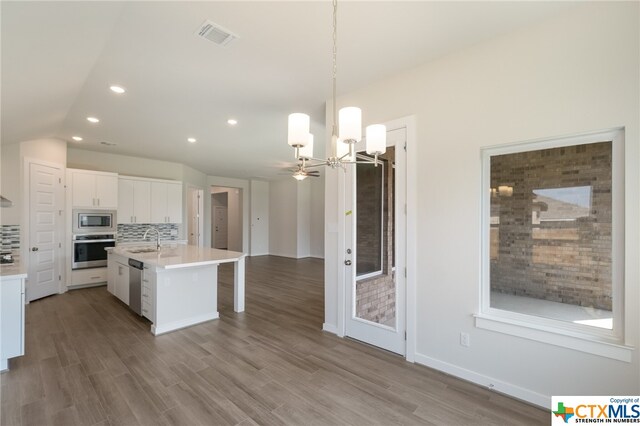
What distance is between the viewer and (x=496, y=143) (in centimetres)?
234

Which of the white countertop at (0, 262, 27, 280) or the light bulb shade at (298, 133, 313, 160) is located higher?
the light bulb shade at (298, 133, 313, 160)

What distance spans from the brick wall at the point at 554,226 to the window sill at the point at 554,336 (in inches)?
10.4

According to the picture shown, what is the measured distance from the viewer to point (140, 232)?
6555mm

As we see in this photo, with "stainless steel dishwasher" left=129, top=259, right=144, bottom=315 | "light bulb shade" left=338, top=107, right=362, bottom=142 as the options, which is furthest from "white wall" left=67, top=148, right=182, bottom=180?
"light bulb shade" left=338, top=107, right=362, bottom=142

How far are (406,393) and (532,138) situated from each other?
7.38 ft

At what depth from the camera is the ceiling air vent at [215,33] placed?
84.8 inches

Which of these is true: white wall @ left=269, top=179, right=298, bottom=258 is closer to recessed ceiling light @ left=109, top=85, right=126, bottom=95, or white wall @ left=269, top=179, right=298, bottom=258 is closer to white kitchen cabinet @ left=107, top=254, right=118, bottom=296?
white kitchen cabinet @ left=107, top=254, right=118, bottom=296

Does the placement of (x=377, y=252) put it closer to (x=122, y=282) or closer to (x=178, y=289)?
(x=178, y=289)

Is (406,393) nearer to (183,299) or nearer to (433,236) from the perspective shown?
(433,236)

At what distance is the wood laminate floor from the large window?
78cm

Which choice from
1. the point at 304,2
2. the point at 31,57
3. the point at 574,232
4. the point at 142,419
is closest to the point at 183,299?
the point at 142,419

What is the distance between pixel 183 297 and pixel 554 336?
3885 mm

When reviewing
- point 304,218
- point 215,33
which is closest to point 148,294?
point 215,33

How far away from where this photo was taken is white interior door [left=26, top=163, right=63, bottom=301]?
15.1ft
